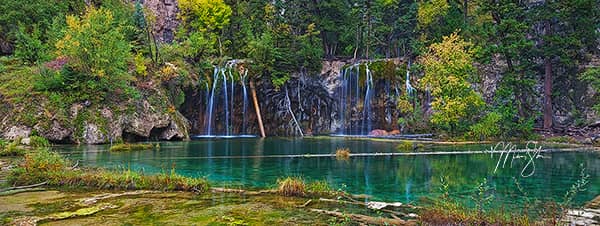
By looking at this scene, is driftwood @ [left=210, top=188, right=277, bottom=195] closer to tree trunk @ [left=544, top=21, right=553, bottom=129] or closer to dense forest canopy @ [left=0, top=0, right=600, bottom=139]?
dense forest canopy @ [left=0, top=0, right=600, bottom=139]

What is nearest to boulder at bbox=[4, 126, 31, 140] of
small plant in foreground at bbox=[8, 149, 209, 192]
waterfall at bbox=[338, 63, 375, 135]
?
small plant in foreground at bbox=[8, 149, 209, 192]

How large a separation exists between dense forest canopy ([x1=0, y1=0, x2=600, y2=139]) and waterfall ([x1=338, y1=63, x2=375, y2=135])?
3581mm

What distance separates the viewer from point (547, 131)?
3247 centimetres

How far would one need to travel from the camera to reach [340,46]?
50188mm

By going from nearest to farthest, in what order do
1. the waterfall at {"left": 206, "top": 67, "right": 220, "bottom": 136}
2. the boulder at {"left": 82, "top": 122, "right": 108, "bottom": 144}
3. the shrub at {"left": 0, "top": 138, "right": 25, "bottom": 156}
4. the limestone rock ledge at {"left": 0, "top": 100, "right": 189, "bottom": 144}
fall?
the shrub at {"left": 0, "top": 138, "right": 25, "bottom": 156} → the limestone rock ledge at {"left": 0, "top": 100, "right": 189, "bottom": 144} → the boulder at {"left": 82, "top": 122, "right": 108, "bottom": 144} → the waterfall at {"left": 206, "top": 67, "right": 220, "bottom": 136}

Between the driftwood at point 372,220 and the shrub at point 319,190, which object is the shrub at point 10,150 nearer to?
the shrub at point 319,190

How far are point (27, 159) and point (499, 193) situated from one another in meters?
12.1

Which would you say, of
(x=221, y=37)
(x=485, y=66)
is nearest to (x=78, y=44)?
(x=221, y=37)

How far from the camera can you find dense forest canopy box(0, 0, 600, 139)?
28.0 m

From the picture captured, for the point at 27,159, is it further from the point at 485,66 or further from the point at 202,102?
the point at 485,66

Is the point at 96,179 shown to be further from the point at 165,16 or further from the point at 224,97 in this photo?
the point at 165,16

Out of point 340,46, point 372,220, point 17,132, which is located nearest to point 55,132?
point 17,132

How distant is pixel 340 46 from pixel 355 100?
39.0 ft

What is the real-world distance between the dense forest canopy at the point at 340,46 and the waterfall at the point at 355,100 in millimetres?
3581
